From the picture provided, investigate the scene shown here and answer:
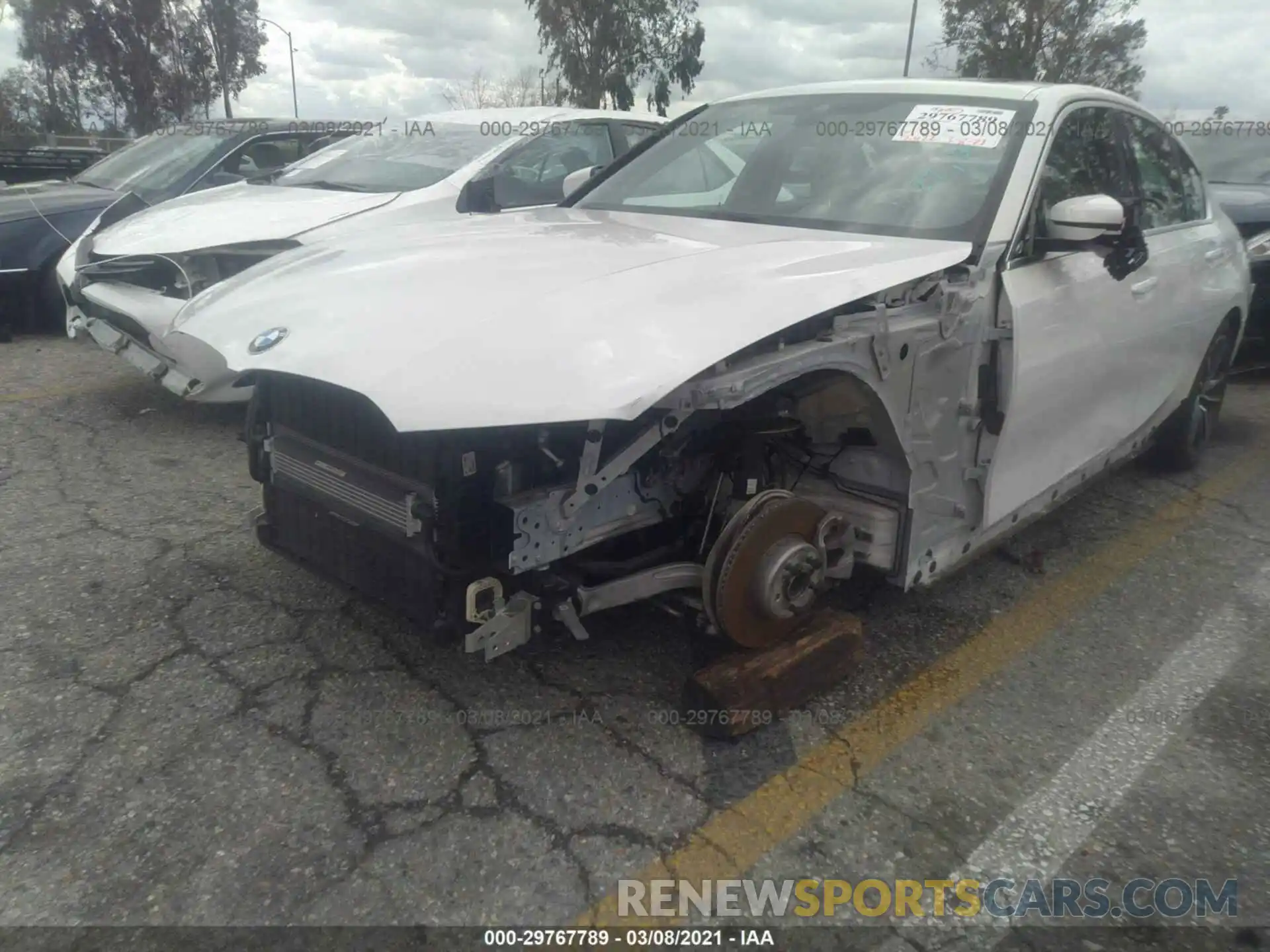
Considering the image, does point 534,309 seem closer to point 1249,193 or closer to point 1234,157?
point 1249,193

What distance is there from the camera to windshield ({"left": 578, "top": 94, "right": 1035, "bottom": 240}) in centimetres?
310

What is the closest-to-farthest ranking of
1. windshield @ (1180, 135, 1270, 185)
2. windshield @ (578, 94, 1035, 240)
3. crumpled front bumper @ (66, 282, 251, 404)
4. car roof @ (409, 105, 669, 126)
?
windshield @ (578, 94, 1035, 240), crumpled front bumper @ (66, 282, 251, 404), car roof @ (409, 105, 669, 126), windshield @ (1180, 135, 1270, 185)

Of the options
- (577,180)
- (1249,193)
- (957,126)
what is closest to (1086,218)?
(957,126)

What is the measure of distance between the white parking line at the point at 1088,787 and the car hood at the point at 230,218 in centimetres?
410

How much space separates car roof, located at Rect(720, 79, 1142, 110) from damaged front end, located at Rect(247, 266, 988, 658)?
1.02m

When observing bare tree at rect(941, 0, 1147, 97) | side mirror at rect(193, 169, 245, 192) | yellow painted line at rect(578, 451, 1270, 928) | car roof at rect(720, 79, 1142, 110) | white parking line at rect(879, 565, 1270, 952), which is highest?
bare tree at rect(941, 0, 1147, 97)

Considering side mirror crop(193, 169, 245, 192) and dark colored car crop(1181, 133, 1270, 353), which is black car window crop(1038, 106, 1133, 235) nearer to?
dark colored car crop(1181, 133, 1270, 353)

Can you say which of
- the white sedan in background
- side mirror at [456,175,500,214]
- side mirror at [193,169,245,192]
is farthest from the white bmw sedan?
side mirror at [193,169,245,192]

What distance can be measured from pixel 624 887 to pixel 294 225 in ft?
12.8

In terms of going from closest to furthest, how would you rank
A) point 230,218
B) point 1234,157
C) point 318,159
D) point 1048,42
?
1. point 230,218
2. point 318,159
3. point 1234,157
4. point 1048,42

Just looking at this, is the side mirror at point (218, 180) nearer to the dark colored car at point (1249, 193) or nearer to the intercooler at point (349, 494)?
the intercooler at point (349, 494)

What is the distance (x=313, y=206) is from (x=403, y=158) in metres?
0.95

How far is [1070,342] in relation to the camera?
10.3ft

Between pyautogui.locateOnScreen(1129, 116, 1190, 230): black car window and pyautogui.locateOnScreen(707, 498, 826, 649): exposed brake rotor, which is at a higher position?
pyautogui.locateOnScreen(1129, 116, 1190, 230): black car window
